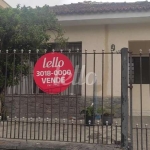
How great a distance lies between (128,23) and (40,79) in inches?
219

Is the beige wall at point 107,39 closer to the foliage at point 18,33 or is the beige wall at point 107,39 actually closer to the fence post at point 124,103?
the foliage at point 18,33

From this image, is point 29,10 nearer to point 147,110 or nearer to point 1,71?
point 1,71

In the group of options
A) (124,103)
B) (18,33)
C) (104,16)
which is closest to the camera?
(124,103)

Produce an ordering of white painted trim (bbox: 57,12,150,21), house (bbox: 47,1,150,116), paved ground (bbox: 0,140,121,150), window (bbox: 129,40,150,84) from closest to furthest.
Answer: paved ground (bbox: 0,140,121,150) < white painted trim (bbox: 57,12,150,21) < house (bbox: 47,1,150,116) < window (bbox: 129,40,150,84)

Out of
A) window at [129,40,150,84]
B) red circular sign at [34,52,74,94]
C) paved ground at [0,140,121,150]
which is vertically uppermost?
window at [129,40,150,84]

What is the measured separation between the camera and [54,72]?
534 centimetres

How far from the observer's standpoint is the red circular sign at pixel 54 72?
17.5ft

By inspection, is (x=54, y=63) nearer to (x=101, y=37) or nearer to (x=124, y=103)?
(x=124, y=103)

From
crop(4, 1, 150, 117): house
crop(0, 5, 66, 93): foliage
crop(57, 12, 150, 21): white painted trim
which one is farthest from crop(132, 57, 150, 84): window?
crop(0, 5, 66, 93): foliage

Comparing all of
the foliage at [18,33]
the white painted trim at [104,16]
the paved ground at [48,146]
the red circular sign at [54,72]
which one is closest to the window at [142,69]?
the white painted trim at [104,16]

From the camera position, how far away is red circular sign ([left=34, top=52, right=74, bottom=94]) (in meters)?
5.35

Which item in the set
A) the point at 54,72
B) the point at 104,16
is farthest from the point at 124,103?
the point at 104,16

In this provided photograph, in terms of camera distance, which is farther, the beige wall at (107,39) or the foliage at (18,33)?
the beige wall at (107,39)

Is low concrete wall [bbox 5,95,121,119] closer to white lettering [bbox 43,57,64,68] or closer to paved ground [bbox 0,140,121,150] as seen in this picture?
white lettering [bbox 43,57,64,68]
